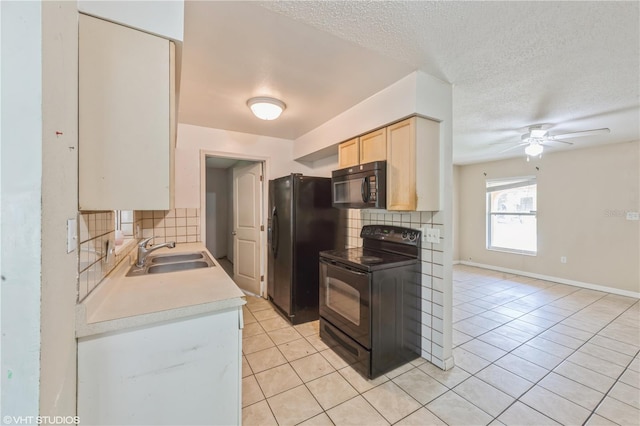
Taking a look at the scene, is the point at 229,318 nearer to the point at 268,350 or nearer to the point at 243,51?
the point at 268,350

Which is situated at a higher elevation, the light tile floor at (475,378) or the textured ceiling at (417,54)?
the textured ceiling at (417,54)

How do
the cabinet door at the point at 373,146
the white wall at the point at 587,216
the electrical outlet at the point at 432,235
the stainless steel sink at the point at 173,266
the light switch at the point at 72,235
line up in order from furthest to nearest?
1. the white wall at the point at 587,216
2. the cabinet door at the point at 373,146
3. the electrical outlet at the point at 432,235
4. the stainless steel sink at the point at 173,266
5. the light switch at the point at 72,235

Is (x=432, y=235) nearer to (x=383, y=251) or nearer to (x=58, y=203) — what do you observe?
(x=383, y=251)

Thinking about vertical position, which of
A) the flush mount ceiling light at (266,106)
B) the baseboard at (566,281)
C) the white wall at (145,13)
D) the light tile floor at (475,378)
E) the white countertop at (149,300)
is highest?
the flush mount ceiling light at (266,106)

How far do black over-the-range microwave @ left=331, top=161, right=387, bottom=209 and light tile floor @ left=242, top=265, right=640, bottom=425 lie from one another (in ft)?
4.46

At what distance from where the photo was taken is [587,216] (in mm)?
4285

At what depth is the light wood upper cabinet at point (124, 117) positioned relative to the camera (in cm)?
105

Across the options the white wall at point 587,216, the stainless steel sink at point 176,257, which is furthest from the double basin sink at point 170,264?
the white wall at point 587,216

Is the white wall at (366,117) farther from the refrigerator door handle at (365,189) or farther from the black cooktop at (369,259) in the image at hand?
the black cooktop at (369,259)

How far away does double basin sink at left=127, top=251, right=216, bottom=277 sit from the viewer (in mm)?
1949

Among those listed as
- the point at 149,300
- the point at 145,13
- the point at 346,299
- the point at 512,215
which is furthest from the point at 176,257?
the point at 512,215

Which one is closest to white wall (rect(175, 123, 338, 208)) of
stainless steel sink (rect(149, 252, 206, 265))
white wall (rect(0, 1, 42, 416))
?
stainless steel sink (rect(149, 252, 206, 265))

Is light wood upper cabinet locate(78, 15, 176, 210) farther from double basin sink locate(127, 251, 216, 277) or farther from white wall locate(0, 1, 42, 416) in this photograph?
double basin sink locate(127, 251, 216, 277)

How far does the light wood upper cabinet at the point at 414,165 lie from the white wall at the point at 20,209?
200 centimetres
